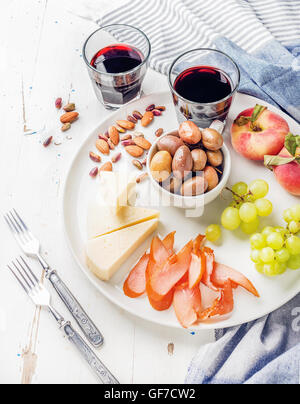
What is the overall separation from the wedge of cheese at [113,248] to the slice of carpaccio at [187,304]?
0.45ft

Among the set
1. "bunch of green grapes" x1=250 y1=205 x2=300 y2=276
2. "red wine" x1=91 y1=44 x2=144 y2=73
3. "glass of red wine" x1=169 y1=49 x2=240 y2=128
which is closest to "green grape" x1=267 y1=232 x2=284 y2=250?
"bunch of green grapes" x1=250 y1=205 x2=300 y2=276

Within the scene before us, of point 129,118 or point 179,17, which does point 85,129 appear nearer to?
point 129,118

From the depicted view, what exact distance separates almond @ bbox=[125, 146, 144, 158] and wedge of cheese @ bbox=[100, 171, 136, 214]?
0.21 ft

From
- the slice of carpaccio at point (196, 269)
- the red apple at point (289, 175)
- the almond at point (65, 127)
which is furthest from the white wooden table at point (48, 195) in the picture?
the red apple at point (289, 175)

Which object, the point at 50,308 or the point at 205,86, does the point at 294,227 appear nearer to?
the point at 205,86

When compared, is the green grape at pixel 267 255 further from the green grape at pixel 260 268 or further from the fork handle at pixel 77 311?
the fork handle at pixel 77 311

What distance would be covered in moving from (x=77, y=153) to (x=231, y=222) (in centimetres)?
41

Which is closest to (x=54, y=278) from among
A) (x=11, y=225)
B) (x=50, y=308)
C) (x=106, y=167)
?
(x=50, y=308)

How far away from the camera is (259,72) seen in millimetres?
1192

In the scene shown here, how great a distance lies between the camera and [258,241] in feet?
3.11

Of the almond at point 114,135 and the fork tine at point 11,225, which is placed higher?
the almond at point 114,135

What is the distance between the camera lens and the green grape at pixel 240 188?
1038 mm

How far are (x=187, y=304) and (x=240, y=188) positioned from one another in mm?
287
